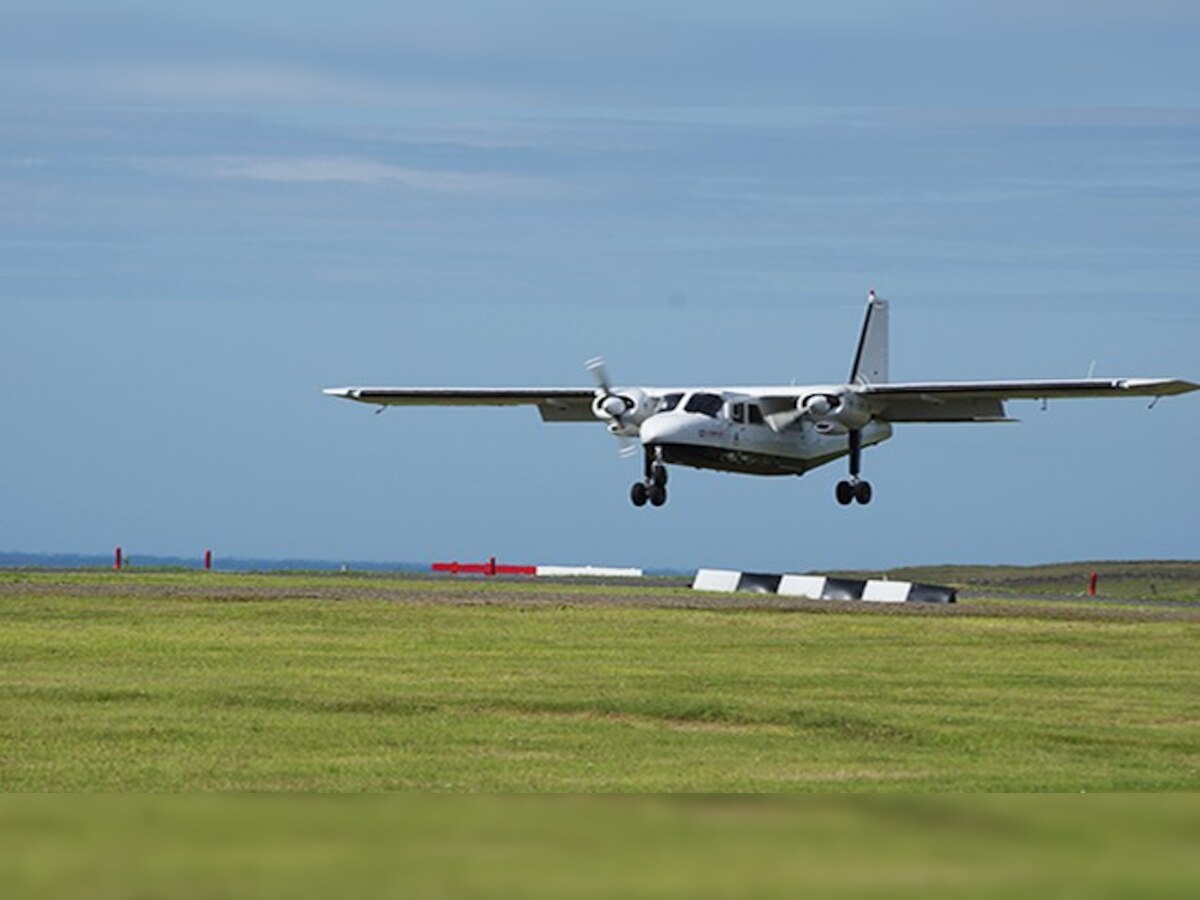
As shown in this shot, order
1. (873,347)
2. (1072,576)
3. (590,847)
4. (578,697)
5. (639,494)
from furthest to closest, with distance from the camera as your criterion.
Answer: (1072,576), (873,347), (639,494), (578,697), (590,847)

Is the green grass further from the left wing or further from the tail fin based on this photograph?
the tail fin

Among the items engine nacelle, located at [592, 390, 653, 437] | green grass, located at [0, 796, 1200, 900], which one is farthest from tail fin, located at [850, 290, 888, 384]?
green grass, located at [0, 796, 1200, 900]

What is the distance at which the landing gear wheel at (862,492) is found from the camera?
70875 mm

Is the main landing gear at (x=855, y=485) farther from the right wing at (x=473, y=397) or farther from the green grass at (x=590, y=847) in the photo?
the green grass at (x=590, y=847)

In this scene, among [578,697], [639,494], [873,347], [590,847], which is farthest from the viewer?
[873,347]

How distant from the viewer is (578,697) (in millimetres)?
23438

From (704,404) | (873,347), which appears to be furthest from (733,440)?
(873,347)

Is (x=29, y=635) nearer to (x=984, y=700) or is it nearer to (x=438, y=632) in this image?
(x=438, y=632)

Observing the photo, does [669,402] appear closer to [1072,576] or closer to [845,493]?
[845,493]

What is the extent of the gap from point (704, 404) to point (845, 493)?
9.60 metres

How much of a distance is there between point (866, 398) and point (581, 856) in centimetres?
7086

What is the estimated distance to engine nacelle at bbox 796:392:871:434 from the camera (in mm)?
69188

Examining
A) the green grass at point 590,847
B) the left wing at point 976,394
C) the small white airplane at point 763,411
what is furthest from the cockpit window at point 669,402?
the green grass at point 590,847

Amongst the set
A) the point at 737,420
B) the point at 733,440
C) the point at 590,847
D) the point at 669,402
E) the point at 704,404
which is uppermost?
the point at 669,402
